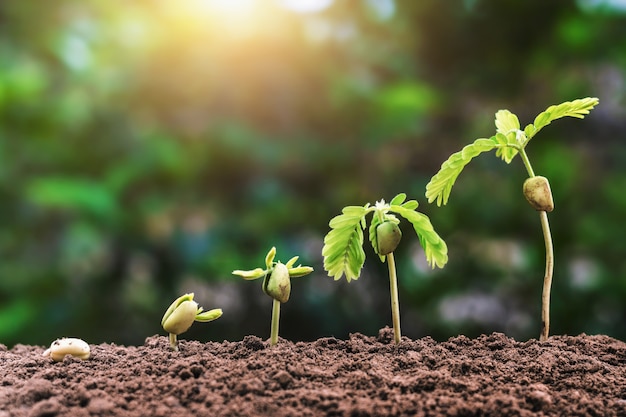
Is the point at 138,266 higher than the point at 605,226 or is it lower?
lower

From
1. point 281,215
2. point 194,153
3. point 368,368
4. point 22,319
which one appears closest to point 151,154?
point 194,153

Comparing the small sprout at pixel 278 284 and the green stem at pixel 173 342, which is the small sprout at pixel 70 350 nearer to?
the green stem at pixel 173 342

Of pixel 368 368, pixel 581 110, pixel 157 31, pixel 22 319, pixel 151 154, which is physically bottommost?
pixel 368 368

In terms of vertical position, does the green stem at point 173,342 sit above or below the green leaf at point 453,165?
below

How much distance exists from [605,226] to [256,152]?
1324 mm

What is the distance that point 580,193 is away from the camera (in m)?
2.41

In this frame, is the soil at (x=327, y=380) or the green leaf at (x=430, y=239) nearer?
the soil at (x=327, y=380)

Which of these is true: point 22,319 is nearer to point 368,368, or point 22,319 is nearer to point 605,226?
point 368,368

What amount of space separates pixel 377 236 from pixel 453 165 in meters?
0.15

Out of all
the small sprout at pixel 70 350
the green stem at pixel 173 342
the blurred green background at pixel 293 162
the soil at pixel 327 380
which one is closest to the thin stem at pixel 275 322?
the soil at pixel 327 380

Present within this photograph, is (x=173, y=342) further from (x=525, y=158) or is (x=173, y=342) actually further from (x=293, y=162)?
(x=293, y=162)

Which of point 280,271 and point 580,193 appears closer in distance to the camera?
point 280,271

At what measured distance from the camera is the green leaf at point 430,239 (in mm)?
899

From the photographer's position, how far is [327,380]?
77 cm
